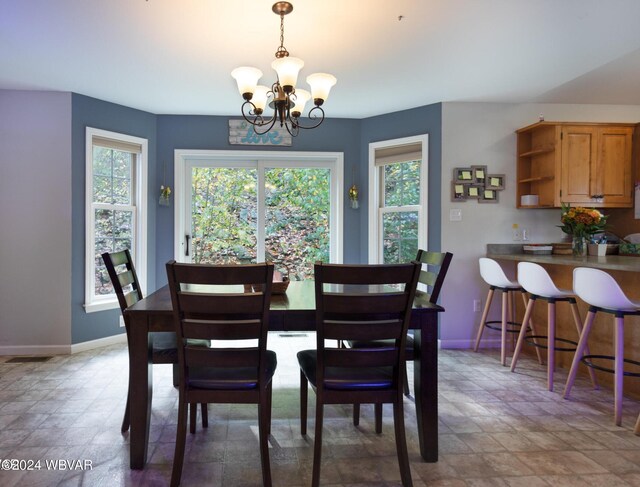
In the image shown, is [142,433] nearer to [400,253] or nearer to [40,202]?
[40,202]

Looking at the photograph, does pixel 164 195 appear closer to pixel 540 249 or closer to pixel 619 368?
pixel 540 249

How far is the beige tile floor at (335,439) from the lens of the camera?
1.72 meters

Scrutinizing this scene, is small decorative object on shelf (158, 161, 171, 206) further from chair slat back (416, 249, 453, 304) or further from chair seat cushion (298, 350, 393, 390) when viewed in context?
chair seat cushion (298, 350, 393, 390)

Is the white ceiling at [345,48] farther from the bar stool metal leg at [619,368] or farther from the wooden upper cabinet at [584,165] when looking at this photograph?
the bar stool metal leg at [619,368]

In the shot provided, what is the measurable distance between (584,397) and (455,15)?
8.58ft

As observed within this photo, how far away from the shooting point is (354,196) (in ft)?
14.0

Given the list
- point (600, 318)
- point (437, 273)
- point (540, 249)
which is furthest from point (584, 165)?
point (437, 273)

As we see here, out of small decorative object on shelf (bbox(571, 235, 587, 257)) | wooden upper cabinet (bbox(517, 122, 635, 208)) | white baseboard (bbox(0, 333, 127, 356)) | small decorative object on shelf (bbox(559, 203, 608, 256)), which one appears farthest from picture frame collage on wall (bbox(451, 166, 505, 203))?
white baseboard (bbox(0, 333, 127, 356))

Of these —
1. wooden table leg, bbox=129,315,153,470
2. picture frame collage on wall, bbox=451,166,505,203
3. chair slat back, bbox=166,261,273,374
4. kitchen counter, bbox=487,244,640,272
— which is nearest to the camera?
chair slat back, bbox=166,261,273,374

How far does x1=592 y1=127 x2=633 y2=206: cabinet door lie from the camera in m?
3.71

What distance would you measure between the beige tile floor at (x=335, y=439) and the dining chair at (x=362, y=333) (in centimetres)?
34

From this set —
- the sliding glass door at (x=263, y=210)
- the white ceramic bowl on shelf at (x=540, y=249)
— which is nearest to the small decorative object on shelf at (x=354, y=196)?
the sliding glass door at (x=263, y=210)

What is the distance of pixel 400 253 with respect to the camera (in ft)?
13.7

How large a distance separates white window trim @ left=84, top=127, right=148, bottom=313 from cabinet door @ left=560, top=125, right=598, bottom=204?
415 cm
